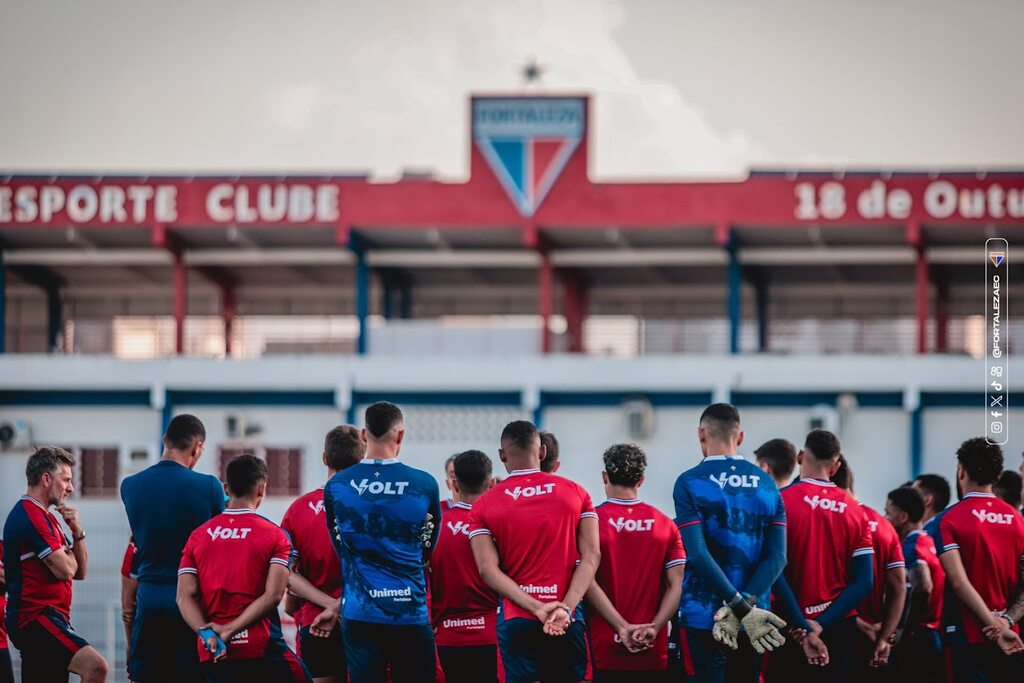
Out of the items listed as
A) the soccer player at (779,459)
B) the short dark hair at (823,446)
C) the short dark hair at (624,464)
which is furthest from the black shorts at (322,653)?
the short dark hair at (823,446)

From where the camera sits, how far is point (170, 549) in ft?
23.7

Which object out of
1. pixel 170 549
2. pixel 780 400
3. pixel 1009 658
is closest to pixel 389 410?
pixel 170 549

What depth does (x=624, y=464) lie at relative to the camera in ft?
21.9

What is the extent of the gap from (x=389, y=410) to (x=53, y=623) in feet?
8.93

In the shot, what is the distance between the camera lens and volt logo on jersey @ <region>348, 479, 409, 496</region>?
257 inches

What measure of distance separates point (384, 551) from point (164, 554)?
1.51m

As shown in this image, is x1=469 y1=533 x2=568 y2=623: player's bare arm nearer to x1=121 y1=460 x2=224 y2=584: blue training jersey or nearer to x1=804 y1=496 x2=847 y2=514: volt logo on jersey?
x1=804 y1=496 x2=847 y2=514: volt logo on jersey

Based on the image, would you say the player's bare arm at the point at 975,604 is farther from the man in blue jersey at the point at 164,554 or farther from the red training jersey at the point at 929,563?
the man in blue jersey at the point at 164,554

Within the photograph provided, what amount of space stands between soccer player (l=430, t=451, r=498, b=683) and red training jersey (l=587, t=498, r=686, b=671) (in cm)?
88

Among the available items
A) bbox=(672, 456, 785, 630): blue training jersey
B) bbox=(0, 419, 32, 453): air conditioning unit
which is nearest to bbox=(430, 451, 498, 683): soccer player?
bbox=(672, 456, 785, 630): blue training jersey

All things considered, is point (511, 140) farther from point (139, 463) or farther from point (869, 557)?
point (869, 557)

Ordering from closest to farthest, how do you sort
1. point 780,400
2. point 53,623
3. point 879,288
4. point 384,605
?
point 384,605, point 53,623, point 780,400, point 879,288

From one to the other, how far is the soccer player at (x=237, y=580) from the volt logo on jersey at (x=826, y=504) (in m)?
2.91

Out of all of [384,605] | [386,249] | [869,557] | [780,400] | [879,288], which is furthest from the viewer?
[879,288]
